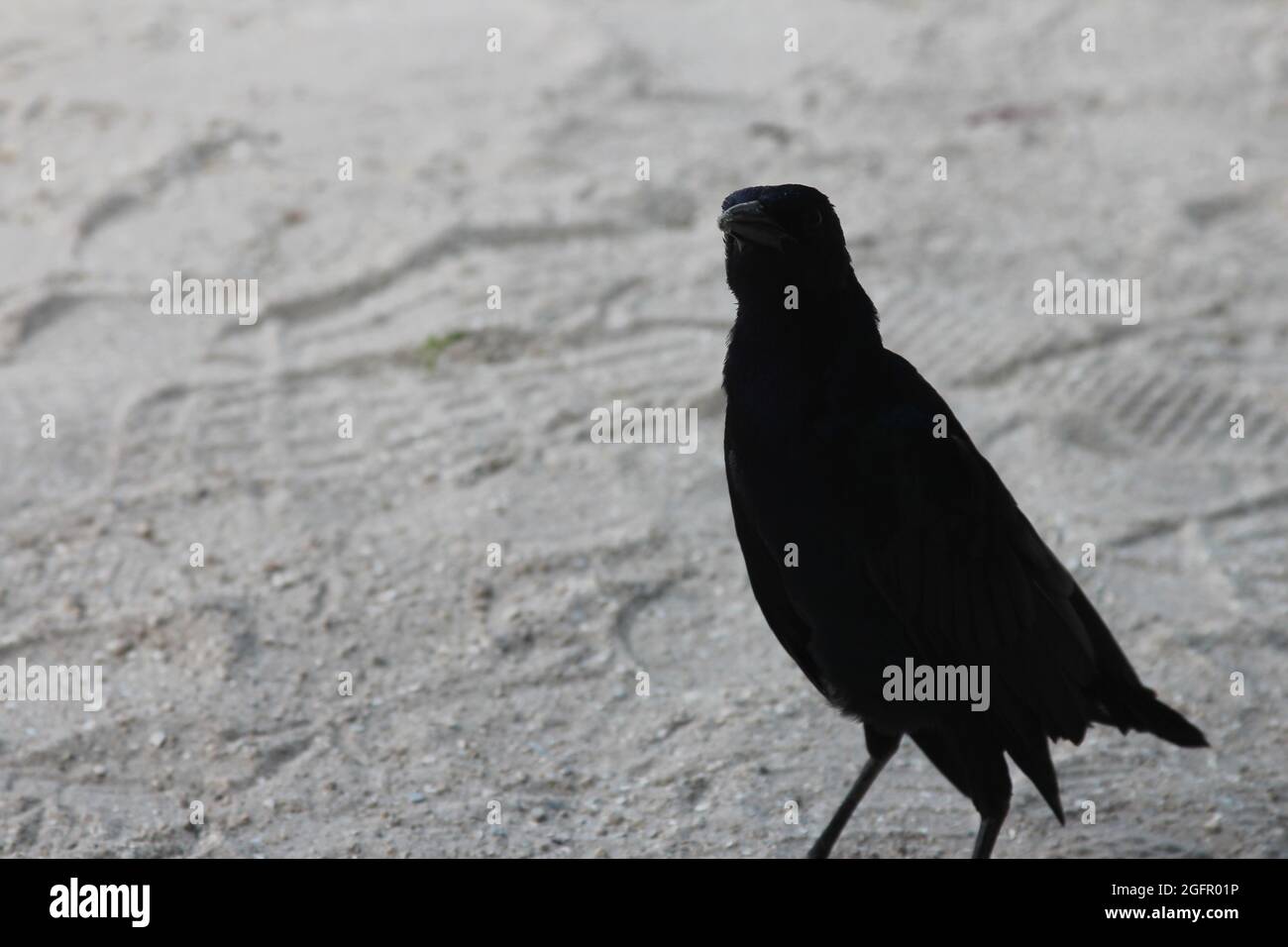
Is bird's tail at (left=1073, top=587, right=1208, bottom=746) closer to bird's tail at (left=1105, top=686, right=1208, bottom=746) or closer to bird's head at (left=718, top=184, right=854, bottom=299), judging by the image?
bird's tail at (left=1105, top=686, right=1208, bottom=746)

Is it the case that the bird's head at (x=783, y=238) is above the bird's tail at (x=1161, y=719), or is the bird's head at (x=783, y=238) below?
above

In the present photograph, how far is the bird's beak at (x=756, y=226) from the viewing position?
2990 millimetres

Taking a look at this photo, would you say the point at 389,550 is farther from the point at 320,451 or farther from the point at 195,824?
the point at 195,824

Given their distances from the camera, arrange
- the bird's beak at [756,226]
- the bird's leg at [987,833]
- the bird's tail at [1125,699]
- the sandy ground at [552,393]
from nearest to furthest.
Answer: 1. the bird's beak at [756,226]
2. the bird's leg at [987,833]
3. the bird's tail at [1125,699]
4. the sandy ground at [552,393]

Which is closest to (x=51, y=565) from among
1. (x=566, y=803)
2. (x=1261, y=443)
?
(x=566, y=803)

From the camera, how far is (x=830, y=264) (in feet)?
10.0

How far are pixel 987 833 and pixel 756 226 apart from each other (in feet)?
4.25

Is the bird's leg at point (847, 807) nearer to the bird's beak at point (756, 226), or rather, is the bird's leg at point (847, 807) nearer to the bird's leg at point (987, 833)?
the bird's leg at point (987, 833)

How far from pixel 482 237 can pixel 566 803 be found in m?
3.18

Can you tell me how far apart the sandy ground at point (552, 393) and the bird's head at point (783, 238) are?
50.6 inches

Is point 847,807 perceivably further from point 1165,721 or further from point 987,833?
point 1165,721

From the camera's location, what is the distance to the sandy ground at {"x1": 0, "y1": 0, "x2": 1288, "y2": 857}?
12.4 feet

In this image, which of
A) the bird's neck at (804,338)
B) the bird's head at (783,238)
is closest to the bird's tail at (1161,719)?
the bird's neck at (804,338)

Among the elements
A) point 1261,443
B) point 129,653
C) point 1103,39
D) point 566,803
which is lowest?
point 566,803
